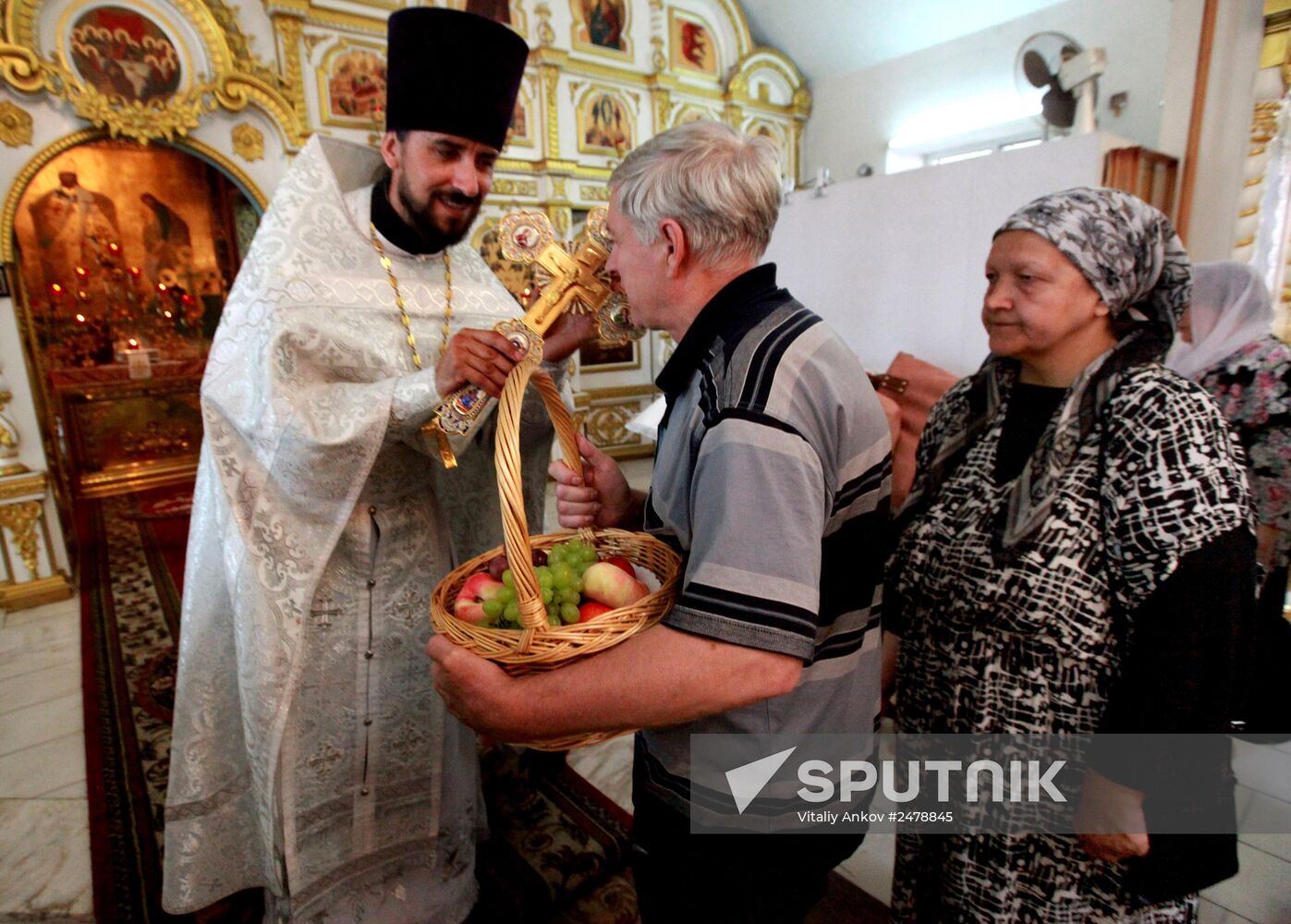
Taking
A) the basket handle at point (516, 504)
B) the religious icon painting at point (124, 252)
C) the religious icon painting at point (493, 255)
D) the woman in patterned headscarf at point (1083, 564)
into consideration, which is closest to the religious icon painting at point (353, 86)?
the religious icon painting at point (493, 255)

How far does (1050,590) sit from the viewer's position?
116cm

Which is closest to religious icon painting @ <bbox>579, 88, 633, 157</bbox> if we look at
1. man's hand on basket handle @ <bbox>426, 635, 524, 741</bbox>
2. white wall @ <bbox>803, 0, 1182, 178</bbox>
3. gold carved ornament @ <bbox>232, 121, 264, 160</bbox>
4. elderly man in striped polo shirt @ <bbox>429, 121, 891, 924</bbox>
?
white wall @ <bbox>803, 0, 1182, 178</bbox>

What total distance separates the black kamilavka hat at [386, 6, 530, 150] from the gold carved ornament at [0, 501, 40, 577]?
4.11m

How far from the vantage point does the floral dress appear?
1920 mm

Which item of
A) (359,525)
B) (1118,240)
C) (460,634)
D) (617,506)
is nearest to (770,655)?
(460,634)

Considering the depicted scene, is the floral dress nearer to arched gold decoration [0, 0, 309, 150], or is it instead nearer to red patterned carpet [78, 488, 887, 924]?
red patterned carpet [78, 488, 887, 924]

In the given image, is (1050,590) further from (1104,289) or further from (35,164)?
(35,164)

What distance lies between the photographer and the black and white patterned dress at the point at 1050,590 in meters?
1.08

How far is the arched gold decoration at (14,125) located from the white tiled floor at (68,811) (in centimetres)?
324

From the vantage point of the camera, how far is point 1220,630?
105 centimetres

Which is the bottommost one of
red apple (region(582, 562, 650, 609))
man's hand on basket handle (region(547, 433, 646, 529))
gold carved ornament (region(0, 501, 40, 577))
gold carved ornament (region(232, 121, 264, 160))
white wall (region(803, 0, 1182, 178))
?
gold carved ornament (region(0, 501, 40, 577))

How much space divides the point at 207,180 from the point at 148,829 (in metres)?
8.89

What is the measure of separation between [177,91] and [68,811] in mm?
4768

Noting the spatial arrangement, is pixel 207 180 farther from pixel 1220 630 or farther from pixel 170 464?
pixel 1220 630
